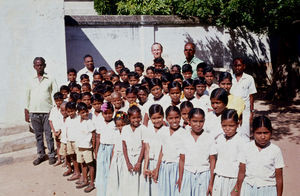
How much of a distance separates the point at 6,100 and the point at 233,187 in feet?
16.2

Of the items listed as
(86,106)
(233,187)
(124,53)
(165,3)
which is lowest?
(233,187)

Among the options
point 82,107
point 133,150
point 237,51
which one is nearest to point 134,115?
point 133,150

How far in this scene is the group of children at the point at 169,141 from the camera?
282 cm

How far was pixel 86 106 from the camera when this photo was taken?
4.42m

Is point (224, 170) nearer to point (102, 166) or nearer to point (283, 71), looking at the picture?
point (102, 166)

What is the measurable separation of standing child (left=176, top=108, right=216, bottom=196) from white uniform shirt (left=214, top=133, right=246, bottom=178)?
107mm

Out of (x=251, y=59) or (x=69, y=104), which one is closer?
(x=69, y=104)

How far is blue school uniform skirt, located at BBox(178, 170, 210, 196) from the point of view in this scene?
312cm

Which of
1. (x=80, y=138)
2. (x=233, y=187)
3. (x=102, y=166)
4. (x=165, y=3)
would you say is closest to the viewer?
(x=233, y=187)

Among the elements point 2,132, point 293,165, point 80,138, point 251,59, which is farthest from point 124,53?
point 251,59

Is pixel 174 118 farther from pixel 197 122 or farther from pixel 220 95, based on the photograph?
pixel 220 95

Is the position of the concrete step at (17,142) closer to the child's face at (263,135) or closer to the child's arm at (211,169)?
the child's arm at (211,169)

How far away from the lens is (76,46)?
23.9 ft

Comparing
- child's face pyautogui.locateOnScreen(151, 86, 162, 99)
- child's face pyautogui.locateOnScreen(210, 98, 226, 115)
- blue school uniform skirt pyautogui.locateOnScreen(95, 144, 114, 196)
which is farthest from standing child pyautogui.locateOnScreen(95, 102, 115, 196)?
child's face pyautogui.locateOnScreen(210, 98, 226, 115)
